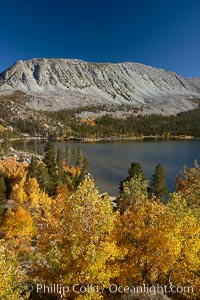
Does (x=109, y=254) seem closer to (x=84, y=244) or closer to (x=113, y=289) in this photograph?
(x=84, y=244)

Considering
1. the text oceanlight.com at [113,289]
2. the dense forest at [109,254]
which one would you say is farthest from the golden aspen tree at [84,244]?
the text oceanlight.com at [113,289]

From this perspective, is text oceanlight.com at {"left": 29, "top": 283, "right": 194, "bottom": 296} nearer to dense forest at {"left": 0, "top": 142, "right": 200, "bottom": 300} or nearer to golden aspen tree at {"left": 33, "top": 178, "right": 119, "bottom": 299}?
dense forest at {"left": 0, "top": 142, "right": 200, "bottom": 300}

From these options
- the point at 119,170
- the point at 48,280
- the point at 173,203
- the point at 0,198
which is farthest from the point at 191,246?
the point at 119,170

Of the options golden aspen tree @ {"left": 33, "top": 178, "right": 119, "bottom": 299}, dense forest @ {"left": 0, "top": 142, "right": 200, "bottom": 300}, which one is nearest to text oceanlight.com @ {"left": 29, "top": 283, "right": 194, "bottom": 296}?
dense forest @ {"left": 0, "top": 142, "right": 200, "bottom": 300}

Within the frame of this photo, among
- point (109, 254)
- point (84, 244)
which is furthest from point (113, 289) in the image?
point (84, 244)

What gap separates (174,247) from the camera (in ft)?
77.4

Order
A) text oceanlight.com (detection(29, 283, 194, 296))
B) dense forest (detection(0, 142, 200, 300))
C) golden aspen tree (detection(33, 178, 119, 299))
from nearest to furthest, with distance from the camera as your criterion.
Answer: golden aspen tree (detection(33, 178, 119, 299)) < dense forest (detection(0, 142, 200, 300)) < text oceanlight.com (detection(29, 283, 194, 296))

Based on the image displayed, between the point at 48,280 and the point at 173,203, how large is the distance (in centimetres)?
1408

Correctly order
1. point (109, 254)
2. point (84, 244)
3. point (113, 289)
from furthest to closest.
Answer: point (113, 289)
point (84, 244)
point (109, 254)

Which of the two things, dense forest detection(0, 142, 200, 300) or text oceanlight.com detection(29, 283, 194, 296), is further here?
text oceanlight.com detection(29, 283, 194, 296)

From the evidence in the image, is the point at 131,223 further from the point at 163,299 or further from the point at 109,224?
the point at 163,299

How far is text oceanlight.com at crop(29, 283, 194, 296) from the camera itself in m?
21.7

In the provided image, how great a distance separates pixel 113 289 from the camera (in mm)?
25578

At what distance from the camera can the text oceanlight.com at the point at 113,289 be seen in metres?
21.7
